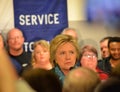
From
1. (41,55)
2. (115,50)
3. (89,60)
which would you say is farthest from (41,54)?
(115,50)

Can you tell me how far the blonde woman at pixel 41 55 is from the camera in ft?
12.5

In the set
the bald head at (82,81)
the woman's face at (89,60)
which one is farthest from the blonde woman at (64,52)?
the bald head at (82,81)

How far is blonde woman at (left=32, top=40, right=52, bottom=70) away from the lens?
3.80m

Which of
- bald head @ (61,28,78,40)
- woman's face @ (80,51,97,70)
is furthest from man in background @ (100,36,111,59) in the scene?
bald head @ (61,28,78,40)

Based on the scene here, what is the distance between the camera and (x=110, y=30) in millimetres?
3902

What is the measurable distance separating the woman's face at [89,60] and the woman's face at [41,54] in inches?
15.0

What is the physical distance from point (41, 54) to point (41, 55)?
0.01 meters

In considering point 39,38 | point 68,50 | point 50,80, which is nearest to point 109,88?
point 50,80

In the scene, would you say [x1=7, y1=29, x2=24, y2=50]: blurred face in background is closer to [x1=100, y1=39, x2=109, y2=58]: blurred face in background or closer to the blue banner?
the blue banner

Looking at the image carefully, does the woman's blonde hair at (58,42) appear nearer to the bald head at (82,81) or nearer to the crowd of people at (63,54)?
the crowd of people at (63,54)

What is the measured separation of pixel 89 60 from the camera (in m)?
3.84

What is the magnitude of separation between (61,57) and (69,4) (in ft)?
2.08

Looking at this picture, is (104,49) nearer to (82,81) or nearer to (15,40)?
(15,40)

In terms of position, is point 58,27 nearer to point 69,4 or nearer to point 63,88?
point 69,4
